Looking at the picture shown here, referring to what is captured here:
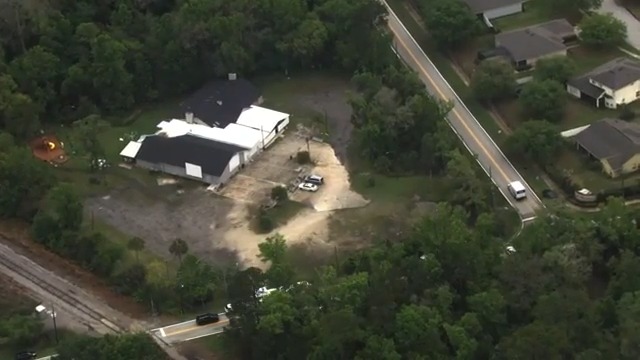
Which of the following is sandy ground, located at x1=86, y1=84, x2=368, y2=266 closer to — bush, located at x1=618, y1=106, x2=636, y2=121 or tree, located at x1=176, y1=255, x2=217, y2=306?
tree, located at x1=176, y1=255, x2=217, y2=306

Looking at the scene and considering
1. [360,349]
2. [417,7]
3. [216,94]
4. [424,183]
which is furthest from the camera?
[417,7]

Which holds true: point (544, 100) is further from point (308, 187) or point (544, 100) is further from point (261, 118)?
point (261, 118)

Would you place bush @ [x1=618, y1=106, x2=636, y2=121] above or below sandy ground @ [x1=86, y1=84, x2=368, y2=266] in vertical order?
below

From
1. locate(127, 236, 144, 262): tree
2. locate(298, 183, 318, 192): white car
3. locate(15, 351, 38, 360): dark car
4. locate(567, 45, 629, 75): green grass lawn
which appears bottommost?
locate(567, 45, 629, 75): green grass lawn

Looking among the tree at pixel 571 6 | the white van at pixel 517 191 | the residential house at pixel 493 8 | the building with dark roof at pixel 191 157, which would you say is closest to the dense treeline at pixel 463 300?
the white van at pixel 517 191

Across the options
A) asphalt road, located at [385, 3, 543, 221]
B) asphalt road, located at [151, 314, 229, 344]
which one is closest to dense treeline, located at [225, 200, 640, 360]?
asphalt road, located at [151, 314, 229, 344]

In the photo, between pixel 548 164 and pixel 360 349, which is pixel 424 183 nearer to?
pixel 548 164

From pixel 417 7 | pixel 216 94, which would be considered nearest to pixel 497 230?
pixel 216 94

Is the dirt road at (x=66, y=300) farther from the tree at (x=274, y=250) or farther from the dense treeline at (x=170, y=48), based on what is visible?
the dense treeline at (x=170, y=48)
